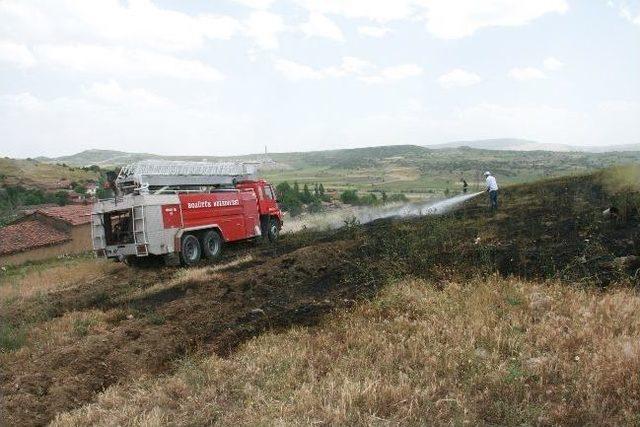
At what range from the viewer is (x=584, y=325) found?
6.44m

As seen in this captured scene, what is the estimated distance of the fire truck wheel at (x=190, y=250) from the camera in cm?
1652

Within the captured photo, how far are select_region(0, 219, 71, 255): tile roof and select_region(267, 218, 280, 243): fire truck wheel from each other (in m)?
25.6

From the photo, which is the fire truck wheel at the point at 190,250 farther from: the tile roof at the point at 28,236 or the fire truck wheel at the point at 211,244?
the tile roof at the point at 28,236

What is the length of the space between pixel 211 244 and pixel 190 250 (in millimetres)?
1198

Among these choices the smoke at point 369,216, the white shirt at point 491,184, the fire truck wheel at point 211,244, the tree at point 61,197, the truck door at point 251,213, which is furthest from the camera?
the tree at point 61,197

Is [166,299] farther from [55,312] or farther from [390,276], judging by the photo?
[390,276]

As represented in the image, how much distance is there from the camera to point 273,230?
74.0ft

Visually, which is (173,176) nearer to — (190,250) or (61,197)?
(190,250)

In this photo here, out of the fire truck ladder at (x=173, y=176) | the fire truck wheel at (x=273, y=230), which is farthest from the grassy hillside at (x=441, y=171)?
the fire truck ladder at (x=173, y=176)

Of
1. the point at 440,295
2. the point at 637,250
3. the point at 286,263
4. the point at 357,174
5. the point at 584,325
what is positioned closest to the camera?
the point at 584,325

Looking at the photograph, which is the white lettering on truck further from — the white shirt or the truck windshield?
the white shirt

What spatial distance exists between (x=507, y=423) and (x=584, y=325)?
239 centimetres

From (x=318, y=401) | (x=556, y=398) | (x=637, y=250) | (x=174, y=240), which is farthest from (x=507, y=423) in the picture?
(x=174, y=240)

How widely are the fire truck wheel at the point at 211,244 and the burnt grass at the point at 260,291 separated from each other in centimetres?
195
